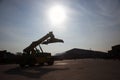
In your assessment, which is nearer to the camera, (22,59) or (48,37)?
(22,59)

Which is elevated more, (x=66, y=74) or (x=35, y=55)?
(x=35, y=55)

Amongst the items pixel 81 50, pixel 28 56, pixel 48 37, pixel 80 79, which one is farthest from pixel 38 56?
pixel 81 50

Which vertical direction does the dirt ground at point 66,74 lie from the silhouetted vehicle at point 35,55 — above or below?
below

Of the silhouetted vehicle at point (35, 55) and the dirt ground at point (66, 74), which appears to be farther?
the silhouetted vehicle at point (35, 55)

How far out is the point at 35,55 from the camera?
1029 inches

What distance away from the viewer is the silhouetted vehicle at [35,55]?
81.5 feet

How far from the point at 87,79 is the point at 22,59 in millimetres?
16599

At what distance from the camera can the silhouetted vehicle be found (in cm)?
2484

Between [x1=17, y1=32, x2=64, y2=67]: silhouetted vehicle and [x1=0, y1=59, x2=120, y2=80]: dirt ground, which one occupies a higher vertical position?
[x1=17, y1=32, x2=64, y2=67]: silhouetted vehicle

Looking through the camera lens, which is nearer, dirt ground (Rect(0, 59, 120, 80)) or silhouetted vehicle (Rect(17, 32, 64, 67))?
dirt ground (Rect(0, 59, 120, 80))

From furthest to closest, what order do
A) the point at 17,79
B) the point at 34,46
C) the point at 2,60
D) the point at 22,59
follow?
the point at 2,60, the point at 34,46, the point at 22,59, the point at 17,79

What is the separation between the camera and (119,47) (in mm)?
67688

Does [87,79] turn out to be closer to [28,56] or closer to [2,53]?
[28,56]

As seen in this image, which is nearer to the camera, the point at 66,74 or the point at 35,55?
the point at 66,74
